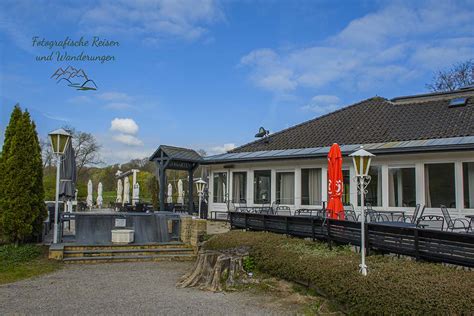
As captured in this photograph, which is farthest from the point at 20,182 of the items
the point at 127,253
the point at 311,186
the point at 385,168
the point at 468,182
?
the point at 468,182

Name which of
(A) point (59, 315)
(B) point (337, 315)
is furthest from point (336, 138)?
(A) point (59, 315)

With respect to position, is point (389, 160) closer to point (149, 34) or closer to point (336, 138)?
point (336, 138)

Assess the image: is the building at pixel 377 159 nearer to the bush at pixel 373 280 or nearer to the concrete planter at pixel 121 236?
the bush at pixel 373 280

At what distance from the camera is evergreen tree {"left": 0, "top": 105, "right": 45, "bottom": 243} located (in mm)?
9523

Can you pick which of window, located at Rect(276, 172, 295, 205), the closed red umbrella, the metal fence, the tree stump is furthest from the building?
the tree stump

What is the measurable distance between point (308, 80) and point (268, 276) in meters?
10.5

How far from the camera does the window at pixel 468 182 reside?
38.1 feet

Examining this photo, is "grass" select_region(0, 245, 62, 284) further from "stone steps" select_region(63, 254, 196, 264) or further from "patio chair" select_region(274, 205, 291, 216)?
"patio chair" select_region(274, 205, 291, 216)

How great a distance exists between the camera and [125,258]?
980cm

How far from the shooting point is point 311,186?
15.1 m

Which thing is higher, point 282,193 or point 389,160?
point 389,160

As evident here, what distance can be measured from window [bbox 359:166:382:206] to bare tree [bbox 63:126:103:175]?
106 ft

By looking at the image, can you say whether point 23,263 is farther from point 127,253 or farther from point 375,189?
point 375,189

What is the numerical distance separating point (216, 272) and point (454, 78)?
28099mm
